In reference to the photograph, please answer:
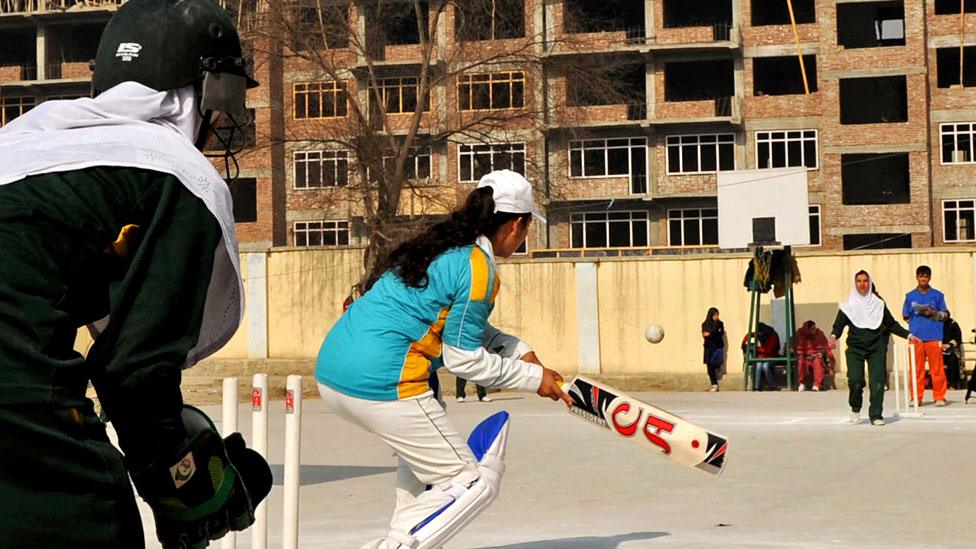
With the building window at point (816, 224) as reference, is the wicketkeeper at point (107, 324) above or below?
below

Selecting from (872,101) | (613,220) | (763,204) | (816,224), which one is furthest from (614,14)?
(763,204)

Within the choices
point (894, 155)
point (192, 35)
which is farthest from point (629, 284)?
point (192, 35)

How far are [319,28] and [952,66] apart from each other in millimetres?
25050

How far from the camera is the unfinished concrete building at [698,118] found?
52.3 meters

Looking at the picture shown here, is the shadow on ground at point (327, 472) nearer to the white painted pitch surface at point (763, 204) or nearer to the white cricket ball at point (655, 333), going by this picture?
the white painted pitch surface at point (763, 204)

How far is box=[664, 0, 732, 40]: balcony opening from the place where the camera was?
5669 cm

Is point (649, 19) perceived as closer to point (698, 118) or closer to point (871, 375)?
point (698, 118)

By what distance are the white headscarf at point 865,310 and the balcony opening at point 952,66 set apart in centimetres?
3861

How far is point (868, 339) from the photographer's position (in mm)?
16641

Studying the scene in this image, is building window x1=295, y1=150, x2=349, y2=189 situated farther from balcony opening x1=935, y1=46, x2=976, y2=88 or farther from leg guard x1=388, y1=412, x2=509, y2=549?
leg guard x1=388, y1=412, x2=509, y2=549

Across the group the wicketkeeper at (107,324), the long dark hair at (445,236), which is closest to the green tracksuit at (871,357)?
Result: the long dark hair at (445,236)

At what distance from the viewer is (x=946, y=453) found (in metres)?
13.1

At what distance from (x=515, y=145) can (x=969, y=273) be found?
2096 cm

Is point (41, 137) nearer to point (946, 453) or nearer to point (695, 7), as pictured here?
point (946, 453)
